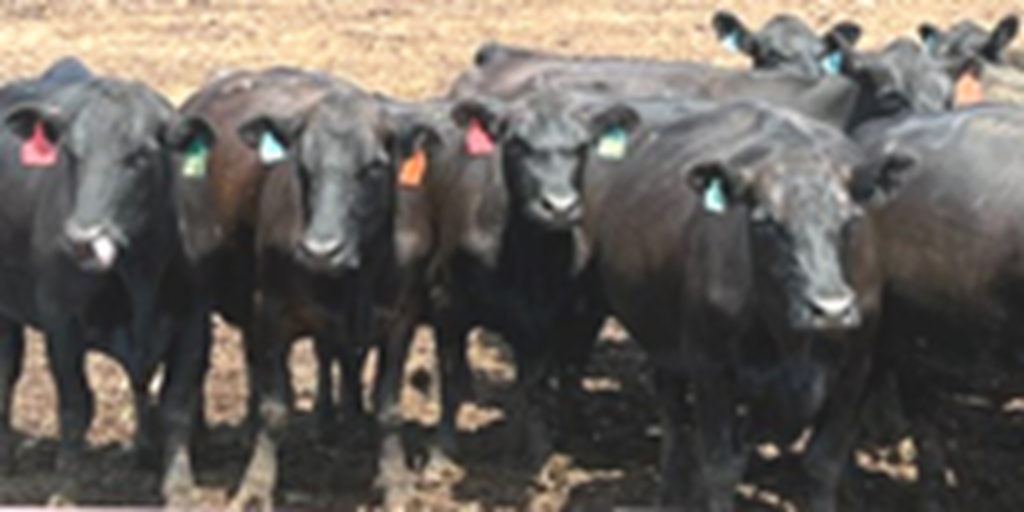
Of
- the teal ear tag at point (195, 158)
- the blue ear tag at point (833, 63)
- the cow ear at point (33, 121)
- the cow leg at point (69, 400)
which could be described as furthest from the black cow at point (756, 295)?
the blue ear tag at point (833, 63)

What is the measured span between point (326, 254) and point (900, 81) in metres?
4.49

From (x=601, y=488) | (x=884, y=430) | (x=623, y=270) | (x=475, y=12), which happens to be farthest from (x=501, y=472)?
(x=475, y=12)

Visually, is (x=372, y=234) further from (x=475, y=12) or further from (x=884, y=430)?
(x=475, y=12)

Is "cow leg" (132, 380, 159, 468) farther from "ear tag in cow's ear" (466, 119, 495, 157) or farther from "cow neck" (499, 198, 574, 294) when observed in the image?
"ear tag in cow's ear" (466, 119, 495, 157)

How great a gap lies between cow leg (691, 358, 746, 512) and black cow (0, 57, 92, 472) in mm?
3468

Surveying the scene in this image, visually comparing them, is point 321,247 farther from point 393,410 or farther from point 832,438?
point 832,438

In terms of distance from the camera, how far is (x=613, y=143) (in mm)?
8562

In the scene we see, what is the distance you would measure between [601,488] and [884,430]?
1.60 m

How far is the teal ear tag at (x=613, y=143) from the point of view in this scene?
855cm

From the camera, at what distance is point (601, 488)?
A: 26.6ft

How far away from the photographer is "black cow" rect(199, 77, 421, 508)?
24.1 feet

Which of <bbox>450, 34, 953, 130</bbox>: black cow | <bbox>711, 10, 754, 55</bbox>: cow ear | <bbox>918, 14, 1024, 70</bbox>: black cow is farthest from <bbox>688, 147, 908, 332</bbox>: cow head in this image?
<bbox>711, 10, 754, 55</bbox>: cow ear

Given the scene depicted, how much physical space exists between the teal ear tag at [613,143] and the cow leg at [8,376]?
3.07 metres

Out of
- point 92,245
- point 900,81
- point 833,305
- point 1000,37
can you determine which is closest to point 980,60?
point 1000,37
